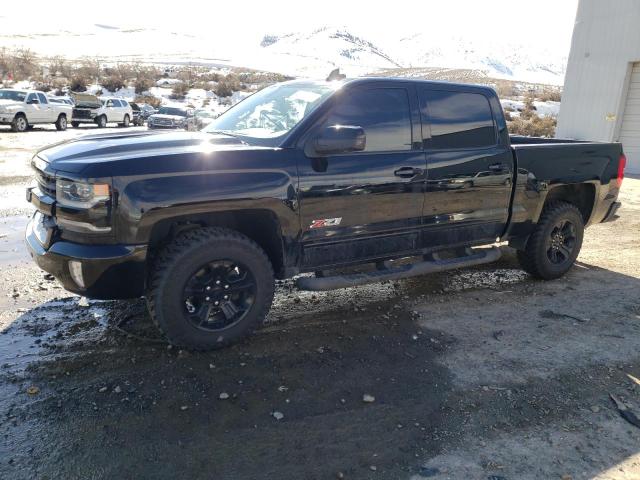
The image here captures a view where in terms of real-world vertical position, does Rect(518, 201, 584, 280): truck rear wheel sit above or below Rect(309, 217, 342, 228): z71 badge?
below

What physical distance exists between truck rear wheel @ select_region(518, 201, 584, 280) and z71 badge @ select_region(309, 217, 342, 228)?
8.36 feet

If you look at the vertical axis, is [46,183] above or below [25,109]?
above

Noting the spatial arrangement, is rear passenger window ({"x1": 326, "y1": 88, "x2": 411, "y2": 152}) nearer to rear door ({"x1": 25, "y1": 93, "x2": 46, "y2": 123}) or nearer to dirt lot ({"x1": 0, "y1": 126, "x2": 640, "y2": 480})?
dirt lot ({"x1": 0, "y1": 126, "x2": 640, "y2": 480})

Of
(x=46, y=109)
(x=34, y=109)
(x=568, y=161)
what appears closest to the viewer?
(x=568, y=161)

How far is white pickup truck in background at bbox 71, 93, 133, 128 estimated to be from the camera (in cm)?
2594

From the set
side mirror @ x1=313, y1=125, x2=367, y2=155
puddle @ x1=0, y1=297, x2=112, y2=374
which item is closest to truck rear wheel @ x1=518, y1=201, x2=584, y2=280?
side mirror @ x1=313, y1=125, x2=367, y2=155

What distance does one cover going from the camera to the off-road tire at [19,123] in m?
21.1

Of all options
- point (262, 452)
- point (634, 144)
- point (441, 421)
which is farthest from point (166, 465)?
point (634, 144)

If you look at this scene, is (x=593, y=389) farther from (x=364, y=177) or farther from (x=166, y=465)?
(x=166, y=465)

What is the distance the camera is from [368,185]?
4164 millimetres

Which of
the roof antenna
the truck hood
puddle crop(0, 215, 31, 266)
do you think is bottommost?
puddle crop(0, 215, 31, 266)

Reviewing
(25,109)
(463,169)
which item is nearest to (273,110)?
(463,169)

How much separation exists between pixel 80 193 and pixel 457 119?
3.23 m

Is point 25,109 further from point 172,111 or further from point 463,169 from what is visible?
point 463,169
